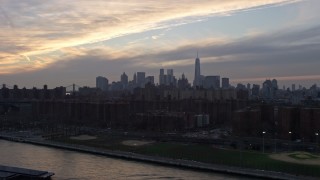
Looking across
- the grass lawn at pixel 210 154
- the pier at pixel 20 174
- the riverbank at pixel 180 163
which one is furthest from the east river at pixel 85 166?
the grass lawn at pixel 210 154

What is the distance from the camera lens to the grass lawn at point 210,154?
12.3 metres

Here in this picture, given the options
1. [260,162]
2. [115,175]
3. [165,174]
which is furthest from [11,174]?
[260,162]

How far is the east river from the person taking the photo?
12023 millimetres

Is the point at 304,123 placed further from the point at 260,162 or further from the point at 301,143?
the point at 260,162

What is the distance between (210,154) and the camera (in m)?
14.7

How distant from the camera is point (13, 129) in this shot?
24.7 meters

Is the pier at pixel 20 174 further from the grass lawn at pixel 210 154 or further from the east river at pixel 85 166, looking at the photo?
the grass lawn at pixel 210 154

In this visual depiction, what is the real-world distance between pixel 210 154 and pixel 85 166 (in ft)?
13.2

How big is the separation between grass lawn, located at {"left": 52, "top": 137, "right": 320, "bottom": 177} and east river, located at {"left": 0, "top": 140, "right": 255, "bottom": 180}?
114 cm

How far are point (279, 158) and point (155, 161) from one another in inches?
147

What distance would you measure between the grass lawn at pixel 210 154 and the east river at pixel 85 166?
1.14m

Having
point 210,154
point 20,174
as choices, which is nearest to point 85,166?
point 20,174

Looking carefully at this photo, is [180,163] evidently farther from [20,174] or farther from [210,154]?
[20,174]

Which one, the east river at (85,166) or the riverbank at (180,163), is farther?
the east river at (85,166)
